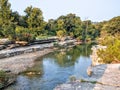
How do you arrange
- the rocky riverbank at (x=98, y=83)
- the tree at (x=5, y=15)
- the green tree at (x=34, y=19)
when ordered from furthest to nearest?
the green tree at (x=34, y=19) < the tree at (x=5, y=15) < the rocky riverbank at (x=98, y=83)

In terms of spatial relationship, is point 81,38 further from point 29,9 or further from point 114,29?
point 29,9

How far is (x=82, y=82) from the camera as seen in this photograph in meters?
9.78

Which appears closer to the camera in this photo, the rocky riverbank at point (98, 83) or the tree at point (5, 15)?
the rocky riverbank at point (98, 83)

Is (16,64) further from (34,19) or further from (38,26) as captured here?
(38,26)

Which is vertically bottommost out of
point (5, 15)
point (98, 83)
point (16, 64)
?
point (16, 64)

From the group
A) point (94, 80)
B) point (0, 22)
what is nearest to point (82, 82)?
point (94, 80)

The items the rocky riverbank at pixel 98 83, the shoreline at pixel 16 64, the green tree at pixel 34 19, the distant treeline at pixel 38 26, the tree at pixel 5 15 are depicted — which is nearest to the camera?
the rocky riverbank at pixel 98 83

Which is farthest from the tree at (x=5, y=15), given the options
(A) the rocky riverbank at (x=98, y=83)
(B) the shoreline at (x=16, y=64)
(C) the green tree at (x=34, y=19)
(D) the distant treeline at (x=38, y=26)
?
(A) the rocky riverbank at (x=98, y=83)

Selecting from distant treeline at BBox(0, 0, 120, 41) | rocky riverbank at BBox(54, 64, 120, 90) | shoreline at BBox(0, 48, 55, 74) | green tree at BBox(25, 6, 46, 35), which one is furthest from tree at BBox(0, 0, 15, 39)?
rocky riverbank at BBox(54, 64, 120, 90)

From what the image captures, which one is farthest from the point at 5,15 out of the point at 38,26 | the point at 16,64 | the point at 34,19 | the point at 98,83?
the point at 98,83

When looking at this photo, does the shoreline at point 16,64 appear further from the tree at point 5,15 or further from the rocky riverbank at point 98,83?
the tree at point 5,15

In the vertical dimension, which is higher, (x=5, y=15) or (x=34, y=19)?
(x=5, y=15)

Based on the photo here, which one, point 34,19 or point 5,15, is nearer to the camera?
point 5,15

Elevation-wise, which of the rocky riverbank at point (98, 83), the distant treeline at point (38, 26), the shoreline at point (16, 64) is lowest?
the shoreline at point (16, 64)
